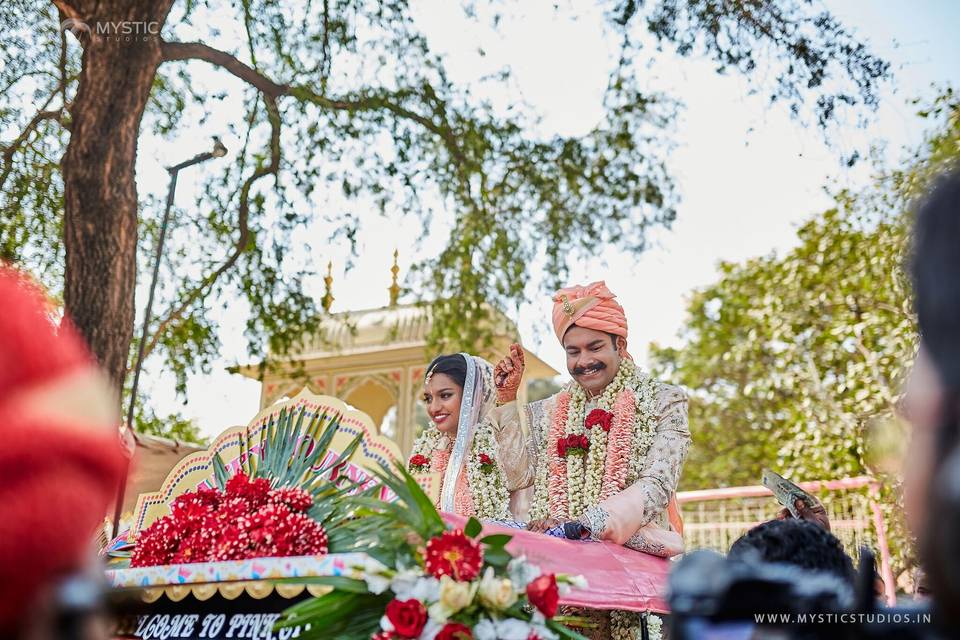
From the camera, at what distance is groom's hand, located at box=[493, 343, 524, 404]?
486cm

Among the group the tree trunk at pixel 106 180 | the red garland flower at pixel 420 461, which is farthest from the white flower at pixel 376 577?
the tree trunk at pixel 106 180

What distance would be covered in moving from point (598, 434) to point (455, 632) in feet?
7.42

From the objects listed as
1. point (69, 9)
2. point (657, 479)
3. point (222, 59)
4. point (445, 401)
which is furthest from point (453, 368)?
point (222, 59)

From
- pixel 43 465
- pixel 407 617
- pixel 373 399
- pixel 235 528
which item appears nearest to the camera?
pixel 43 465

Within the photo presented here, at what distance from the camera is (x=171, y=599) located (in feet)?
9.58

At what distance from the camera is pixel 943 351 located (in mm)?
874

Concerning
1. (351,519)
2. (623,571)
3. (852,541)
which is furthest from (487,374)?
(852,541)

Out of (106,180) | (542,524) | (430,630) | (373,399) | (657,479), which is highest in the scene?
(373,399)

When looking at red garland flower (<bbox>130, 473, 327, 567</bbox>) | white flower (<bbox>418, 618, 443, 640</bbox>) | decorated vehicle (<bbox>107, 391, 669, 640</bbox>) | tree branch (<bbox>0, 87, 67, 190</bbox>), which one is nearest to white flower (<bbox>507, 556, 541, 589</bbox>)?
decorated vehicle (<bbox>107, 391, 669, 640</bbox>)

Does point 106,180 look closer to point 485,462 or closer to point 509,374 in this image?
point 509,374

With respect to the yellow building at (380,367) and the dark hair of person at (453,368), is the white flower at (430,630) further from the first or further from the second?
the yellow building at (380,367)

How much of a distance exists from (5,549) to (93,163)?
23.0 ft

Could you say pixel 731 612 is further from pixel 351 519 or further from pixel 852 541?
pixel 852 541

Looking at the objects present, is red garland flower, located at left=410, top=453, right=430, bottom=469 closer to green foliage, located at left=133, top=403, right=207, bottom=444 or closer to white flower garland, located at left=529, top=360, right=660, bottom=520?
white flower garland, located at left=529, top=360, right=660, bottom=520
